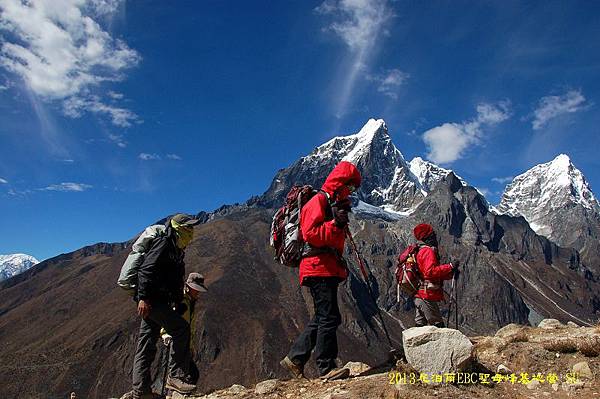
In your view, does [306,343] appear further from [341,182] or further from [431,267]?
[431,267]

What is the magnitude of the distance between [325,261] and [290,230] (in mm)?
800

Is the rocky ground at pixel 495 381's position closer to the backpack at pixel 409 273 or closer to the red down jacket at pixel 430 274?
the red down jacket at pixel 430 274

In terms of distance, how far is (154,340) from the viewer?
27.3 ft

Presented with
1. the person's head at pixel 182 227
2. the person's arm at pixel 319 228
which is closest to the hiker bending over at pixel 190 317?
the person's head at pixel 182 227

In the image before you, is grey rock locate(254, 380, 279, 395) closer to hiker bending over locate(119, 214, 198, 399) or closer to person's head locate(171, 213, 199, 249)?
hiker bending over locate(119, 214, 198, 399)

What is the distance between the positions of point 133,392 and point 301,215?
13.4ft

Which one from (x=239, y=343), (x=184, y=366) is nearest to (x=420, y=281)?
(x=184, y=366)

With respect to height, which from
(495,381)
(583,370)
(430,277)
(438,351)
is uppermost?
(430,277)

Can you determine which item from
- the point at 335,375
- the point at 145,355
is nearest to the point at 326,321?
the point at 335,375

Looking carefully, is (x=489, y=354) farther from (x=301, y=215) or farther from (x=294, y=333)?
(x=294, y=333)

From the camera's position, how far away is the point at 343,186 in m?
7.91

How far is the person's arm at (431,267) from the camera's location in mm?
9984

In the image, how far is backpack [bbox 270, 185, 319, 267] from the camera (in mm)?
7906

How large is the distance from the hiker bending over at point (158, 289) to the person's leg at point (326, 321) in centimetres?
235
